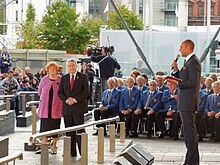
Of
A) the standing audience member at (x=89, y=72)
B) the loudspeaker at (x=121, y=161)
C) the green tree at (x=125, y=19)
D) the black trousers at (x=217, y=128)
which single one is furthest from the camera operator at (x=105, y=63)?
the green tree at (x=125, y=19)

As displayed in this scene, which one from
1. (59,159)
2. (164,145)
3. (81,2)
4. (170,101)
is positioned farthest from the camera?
(81,2)

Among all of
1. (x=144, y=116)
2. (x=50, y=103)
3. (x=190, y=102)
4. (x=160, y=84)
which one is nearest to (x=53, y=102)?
(x=50, y=103)

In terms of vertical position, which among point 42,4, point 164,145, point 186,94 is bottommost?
point 164,145

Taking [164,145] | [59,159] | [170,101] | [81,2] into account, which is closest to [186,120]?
[59,159]

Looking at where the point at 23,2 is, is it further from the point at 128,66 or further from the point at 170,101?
the point at 170,101

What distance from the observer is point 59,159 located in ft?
44.9

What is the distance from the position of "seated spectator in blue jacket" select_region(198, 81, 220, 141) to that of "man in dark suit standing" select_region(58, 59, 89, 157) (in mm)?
5435

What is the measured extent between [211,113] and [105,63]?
19.7 feet

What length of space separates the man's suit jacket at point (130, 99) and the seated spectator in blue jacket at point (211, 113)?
1.81m

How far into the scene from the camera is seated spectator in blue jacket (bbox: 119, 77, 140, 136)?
19.4 meters

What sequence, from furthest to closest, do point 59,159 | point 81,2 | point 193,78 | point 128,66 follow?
point 81,2 < point 128,66 < point 59,159 < point 193,78

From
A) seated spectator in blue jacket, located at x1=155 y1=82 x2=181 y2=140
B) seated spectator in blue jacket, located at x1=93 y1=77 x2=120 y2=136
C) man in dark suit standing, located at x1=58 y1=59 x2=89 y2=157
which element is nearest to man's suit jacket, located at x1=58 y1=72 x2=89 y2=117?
man in dark suit standing, located at x1=58 y1=59 x2=89 y2=157

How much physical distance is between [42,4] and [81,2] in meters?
4.72

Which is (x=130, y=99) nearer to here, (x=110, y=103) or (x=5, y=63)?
(x=110, y=103)
